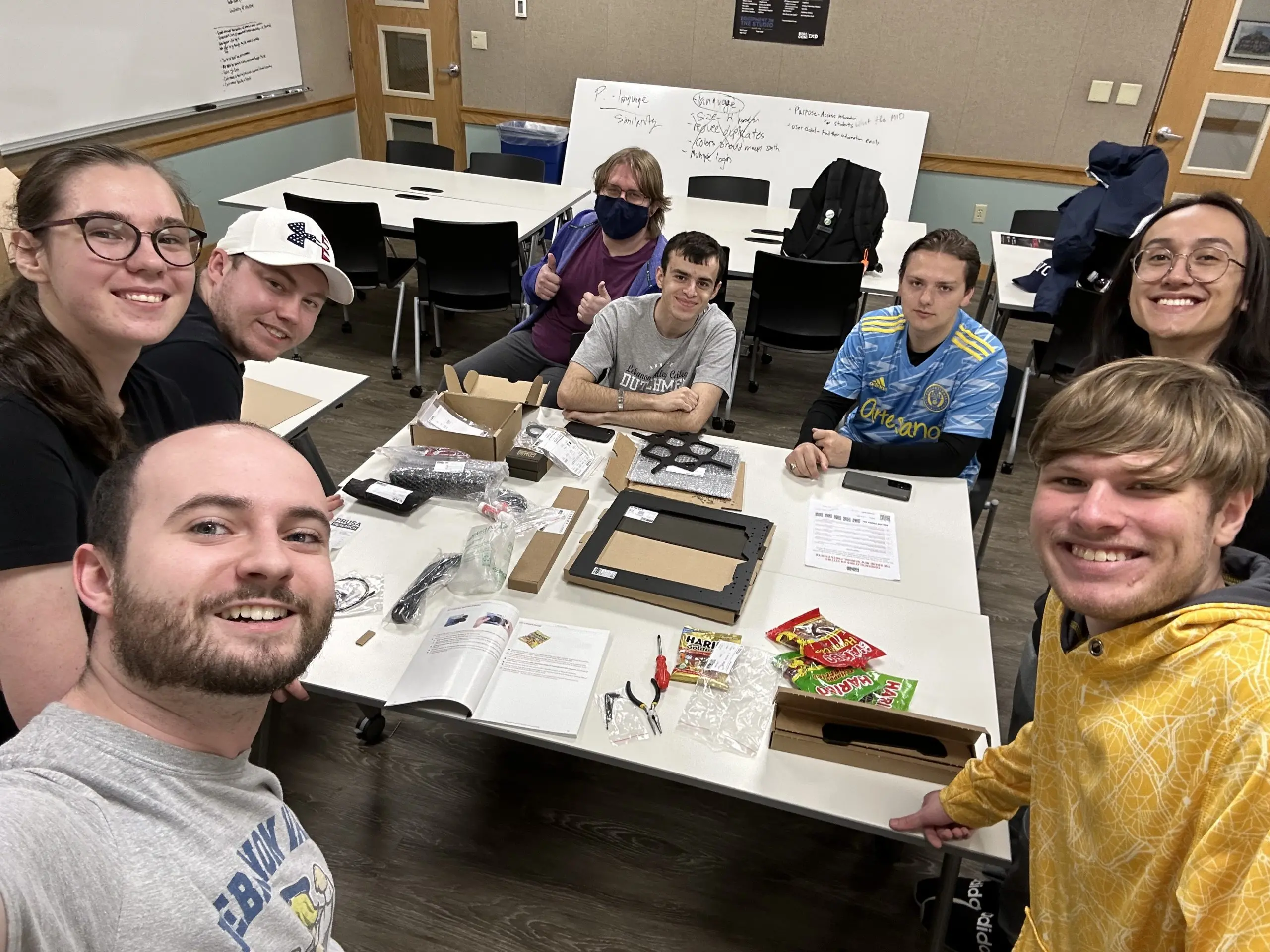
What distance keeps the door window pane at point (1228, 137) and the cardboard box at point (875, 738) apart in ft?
19.1

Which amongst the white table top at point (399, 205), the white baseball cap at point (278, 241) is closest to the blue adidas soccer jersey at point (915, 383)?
the white baseball cap at point (278, 241)

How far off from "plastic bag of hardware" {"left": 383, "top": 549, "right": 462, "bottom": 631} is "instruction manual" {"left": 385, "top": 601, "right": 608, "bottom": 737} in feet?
0.15

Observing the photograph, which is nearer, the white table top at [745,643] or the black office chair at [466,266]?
the white table top at [745,643]

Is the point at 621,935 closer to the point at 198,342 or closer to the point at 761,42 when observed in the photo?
the point at 198,342

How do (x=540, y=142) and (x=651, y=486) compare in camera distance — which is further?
(x=540, y=142)

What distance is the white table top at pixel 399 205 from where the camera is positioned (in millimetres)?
4107

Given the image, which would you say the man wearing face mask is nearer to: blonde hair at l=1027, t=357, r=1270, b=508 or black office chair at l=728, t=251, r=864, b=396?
black office chair at l=728, t=251, r=864, b=396

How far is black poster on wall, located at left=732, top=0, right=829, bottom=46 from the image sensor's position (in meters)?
5.59

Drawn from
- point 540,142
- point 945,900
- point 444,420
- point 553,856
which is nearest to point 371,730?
point 553,856

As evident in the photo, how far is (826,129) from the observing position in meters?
5.82

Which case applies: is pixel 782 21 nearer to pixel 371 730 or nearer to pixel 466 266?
pixel 466 266

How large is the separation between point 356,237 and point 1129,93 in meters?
5.16

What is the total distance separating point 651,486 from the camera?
2.04 metres

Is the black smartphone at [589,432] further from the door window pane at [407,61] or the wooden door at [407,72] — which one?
the door window pane at [407,61]
